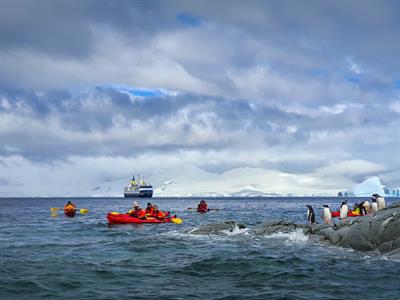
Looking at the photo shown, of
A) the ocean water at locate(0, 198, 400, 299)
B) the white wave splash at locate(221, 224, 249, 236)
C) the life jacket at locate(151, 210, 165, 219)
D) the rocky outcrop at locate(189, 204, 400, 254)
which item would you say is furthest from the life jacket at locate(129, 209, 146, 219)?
the rocky outcrop at locate(189, 204, 400, 254)

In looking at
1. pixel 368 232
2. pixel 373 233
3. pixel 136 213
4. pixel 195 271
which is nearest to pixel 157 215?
pixel 136 213

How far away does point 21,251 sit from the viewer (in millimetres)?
24734

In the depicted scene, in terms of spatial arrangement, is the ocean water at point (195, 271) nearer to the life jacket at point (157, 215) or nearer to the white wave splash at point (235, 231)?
the white wave splash at point (235, 231)

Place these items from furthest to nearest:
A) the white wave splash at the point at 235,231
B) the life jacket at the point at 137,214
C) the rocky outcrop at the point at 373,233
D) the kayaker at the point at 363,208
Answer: the kayaker at the point at 363,208, the life jacket at the point at 137,214, the white wave splash at the point at 235,231, the rocky outcrop at the point at 373,233

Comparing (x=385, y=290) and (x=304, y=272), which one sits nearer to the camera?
(x=385, y=290)

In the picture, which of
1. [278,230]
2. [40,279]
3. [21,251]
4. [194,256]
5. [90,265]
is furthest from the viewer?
[278,230]

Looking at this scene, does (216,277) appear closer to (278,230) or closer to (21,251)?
(21,251)

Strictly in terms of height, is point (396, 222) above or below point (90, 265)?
above

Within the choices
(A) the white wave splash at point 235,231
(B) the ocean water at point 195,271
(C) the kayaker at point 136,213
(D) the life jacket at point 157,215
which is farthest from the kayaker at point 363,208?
(C) the kayaker at point 136,213

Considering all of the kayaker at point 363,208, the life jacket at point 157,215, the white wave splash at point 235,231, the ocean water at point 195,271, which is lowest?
the ocean water at point 195,271

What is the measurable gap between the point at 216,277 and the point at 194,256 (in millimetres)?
5169

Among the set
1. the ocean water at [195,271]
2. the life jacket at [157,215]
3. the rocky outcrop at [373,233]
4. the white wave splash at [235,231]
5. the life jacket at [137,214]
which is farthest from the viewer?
the life jacket at [157,215]

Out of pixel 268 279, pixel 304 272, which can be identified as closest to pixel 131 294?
pixel 268 279

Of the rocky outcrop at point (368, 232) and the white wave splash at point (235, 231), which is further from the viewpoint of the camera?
the white wave splash at point (235, 231)
